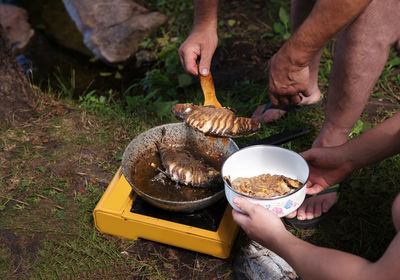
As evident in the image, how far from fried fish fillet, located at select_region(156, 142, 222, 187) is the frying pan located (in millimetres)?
67

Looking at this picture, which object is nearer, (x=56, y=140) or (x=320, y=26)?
(x=320, y=26)

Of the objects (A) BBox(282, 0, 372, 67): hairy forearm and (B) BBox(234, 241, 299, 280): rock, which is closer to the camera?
(A) BBox(282, 0, 372, 67): hairy forearm

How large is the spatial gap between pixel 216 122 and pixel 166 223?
69cm

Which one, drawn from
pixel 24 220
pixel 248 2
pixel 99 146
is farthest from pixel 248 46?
pixel 24 220

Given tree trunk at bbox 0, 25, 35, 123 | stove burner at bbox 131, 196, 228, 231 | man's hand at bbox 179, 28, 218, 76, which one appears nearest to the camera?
stove burner at bbox 131, 196, 228, 231

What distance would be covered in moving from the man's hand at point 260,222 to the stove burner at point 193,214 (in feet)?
1.41

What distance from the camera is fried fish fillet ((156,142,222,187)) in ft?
7.99

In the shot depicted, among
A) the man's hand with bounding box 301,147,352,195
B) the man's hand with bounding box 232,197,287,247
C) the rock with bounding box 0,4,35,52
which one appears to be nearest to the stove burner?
the man's hand with bounding box 232,197,287,247

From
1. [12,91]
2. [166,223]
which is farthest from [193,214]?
[12,91]

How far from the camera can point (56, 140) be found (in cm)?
342

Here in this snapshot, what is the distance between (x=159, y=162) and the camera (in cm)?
266

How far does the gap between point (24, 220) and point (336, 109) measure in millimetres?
2379

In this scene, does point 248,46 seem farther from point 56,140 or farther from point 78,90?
point 56,140

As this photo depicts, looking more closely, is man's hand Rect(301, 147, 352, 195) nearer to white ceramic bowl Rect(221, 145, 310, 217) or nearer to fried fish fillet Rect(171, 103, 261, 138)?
white ceramic bowl Rect(221, 145, 310, 217)
